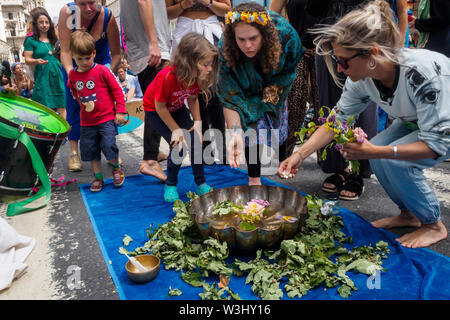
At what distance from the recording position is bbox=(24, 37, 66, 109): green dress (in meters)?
4.66

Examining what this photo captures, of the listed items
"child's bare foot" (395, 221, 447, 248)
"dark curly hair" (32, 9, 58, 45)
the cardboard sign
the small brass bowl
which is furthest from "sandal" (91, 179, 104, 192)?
"dark curly hair" (32, 9, 58, 45)

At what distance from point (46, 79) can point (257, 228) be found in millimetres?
4121

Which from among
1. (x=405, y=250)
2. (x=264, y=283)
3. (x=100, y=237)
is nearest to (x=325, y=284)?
(x=264, y=283)

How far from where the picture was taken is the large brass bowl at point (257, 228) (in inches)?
72.3

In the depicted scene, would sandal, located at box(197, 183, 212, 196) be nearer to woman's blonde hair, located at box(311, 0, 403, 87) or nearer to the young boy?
the young boy

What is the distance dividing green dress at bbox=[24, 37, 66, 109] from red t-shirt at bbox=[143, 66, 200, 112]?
2.31 meters

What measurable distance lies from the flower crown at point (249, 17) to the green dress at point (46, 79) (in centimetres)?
324

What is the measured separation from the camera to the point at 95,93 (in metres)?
3.12

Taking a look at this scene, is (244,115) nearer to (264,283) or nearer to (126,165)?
(264,283)

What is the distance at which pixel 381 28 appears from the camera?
1699 millimetres

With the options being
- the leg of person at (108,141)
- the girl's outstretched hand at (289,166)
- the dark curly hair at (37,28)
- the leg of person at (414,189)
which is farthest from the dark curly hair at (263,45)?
the dark curly hair at (37,28)

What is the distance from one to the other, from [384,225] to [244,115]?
1.25m

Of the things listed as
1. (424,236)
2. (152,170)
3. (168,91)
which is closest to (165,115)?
(168,91)
